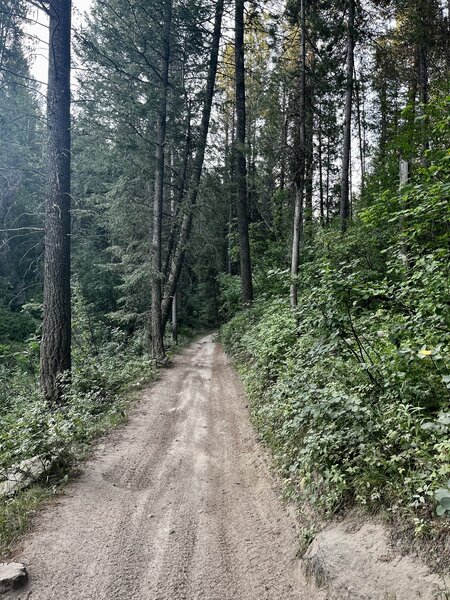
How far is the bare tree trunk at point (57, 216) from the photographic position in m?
6.50

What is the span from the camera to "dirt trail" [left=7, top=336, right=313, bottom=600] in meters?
2.78

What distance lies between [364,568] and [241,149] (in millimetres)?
12546

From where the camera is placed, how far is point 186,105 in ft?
44.8

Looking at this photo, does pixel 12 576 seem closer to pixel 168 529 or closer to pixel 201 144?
pixel 168 529

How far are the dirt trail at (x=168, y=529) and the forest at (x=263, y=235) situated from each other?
398 millimetres

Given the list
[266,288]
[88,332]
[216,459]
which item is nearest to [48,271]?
[216,459]

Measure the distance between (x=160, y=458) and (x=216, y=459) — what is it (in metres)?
0.84

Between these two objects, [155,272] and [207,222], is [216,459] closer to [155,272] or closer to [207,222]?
[155,272]

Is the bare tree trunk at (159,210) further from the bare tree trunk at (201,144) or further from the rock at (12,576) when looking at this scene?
the rock at (12,576)

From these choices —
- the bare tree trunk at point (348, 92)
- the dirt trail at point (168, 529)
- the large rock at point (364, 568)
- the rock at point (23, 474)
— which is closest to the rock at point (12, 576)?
the dirt trail at point (168, 529)

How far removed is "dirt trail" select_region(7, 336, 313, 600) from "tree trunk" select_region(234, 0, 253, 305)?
30.4ft

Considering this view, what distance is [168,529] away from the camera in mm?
3480

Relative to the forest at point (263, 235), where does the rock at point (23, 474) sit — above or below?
below

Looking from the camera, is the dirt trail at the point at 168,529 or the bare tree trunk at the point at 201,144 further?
the bare tree trunk at the point at 201,144
